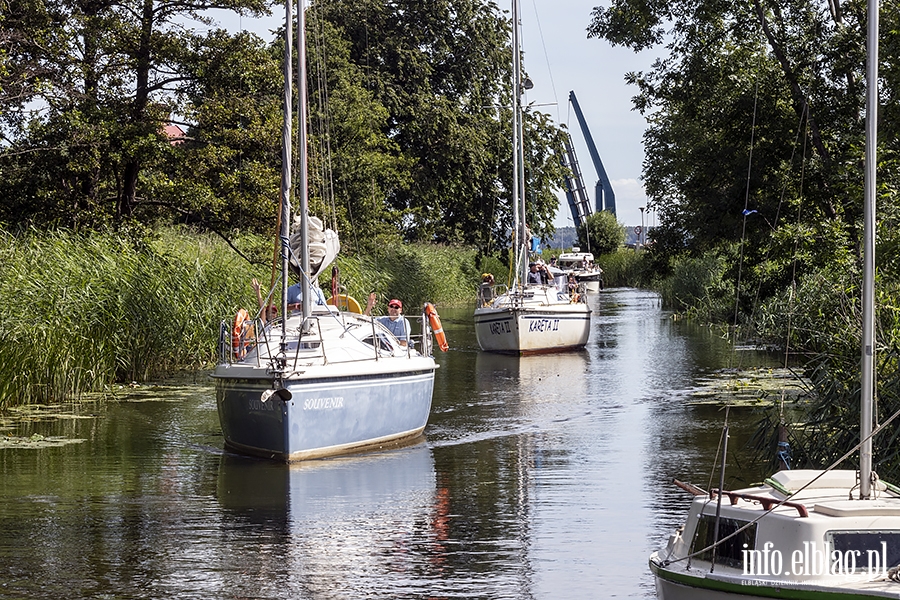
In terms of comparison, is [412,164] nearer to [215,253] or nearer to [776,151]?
[215,253]

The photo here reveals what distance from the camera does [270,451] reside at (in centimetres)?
1586

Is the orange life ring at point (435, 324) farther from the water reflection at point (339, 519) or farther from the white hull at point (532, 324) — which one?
the white hull at point (532, 324)

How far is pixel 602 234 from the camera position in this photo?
9581cm

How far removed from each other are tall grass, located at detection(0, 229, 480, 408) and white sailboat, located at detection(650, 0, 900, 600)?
12792mm

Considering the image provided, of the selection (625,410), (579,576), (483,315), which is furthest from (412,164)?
(579,576)

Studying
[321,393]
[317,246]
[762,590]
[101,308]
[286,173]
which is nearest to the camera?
[762,590]

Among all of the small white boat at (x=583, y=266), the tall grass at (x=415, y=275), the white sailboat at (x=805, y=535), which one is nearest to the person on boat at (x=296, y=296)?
the white sailboat at (x=805, y=535)

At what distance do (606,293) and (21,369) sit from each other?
55.9m

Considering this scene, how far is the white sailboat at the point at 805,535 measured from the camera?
7.41m

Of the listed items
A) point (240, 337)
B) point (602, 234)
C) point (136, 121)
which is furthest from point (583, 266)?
point (240, 337)

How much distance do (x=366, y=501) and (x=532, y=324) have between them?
18.6m

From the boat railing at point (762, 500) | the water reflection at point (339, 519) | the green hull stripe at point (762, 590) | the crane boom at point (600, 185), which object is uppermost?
the crane boom at point (600, 185)

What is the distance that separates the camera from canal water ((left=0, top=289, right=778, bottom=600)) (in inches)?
415

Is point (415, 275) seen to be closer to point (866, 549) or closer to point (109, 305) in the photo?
point (109, 305)
